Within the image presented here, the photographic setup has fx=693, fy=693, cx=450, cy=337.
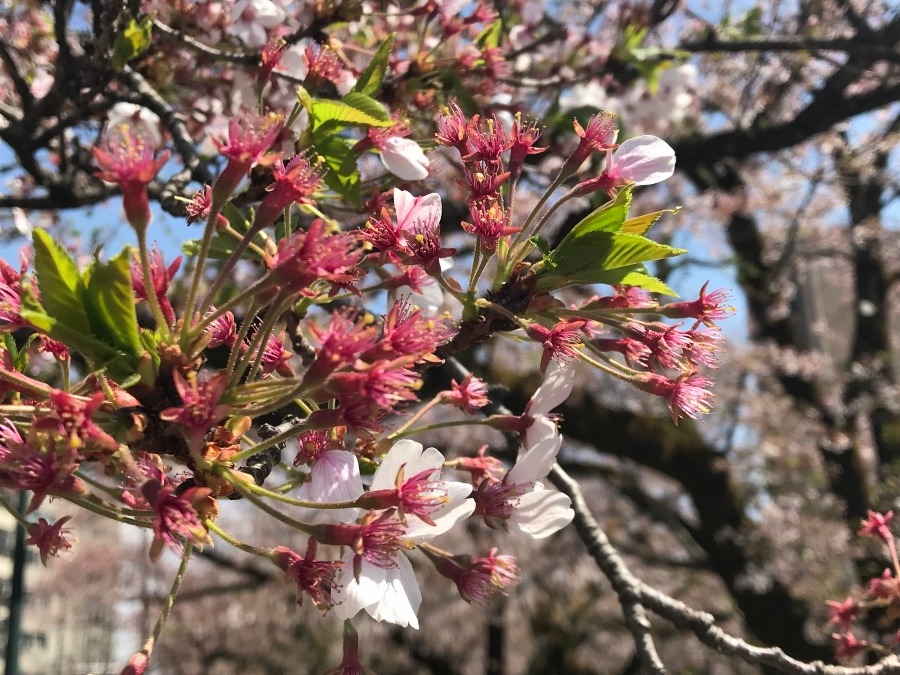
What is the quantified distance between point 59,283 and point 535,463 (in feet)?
1.89

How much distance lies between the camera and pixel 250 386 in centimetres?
72

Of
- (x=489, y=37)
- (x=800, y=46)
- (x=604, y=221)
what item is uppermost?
(x=800, y=46)

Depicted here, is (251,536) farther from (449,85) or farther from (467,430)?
(449,85)

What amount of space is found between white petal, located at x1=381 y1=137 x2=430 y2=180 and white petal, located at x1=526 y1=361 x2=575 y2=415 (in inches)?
14.4

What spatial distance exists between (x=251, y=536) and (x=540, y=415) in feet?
28.0

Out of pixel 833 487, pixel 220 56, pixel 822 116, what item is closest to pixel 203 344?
pixel 220 56

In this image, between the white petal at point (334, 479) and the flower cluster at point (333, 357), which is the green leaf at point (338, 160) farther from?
the white petal at point (334, 479)

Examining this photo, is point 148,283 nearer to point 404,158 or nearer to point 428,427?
point 428,427

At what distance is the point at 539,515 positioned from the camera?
917mm

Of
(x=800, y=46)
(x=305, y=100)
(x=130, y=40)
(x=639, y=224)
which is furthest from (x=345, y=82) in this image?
(x=800, y=46)

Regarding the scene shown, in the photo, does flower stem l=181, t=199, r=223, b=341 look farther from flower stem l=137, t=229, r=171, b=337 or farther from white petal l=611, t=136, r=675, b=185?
white petal l=611, t=136, r=675, b=185

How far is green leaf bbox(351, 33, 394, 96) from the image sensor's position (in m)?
1.10

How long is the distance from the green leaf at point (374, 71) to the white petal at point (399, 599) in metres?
0.73

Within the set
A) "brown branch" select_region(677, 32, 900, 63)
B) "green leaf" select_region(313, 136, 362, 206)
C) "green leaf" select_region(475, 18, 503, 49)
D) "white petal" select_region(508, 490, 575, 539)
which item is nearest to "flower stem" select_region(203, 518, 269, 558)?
"white petal" select_region(508, 490, 575, 539)
